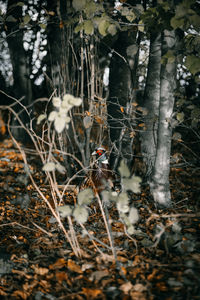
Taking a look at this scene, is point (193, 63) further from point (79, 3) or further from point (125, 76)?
point (125, 76)

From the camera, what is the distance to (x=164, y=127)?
2.30 metres

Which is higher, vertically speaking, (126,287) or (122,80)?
(122,80)

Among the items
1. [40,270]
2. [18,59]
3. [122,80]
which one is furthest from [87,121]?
[18,59]

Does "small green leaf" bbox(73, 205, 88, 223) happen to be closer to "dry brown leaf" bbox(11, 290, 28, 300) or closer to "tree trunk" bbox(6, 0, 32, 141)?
"dry brown leaf" bbox(11, 290, 28, 300)

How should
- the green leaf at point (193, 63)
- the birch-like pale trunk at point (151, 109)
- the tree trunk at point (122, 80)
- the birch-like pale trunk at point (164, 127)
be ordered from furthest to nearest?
the tree trunk at point (122, 80), the birch-like pale trunk at point (151, 109), the birch-like pale trunk at point (164, 127), the green leaf at point (193, 63)

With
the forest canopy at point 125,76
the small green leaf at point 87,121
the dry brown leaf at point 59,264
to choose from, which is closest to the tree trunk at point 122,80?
the forest canopy at point 125,76

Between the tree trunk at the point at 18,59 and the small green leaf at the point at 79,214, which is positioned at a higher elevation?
the tree trunk at the point at 18,59

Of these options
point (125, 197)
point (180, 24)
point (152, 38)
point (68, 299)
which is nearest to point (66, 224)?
point (68, 299)

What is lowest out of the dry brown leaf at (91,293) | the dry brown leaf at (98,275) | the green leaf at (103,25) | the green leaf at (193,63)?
the dry brown leaf at (98,275)

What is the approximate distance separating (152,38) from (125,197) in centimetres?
231

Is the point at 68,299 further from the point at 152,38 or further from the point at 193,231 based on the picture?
the point at 152,38

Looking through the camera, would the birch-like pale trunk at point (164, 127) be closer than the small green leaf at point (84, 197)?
No

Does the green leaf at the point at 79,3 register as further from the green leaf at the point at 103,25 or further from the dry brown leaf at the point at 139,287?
the dry brown leaf at the point at 139,287

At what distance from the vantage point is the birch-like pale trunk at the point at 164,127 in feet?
7.07
